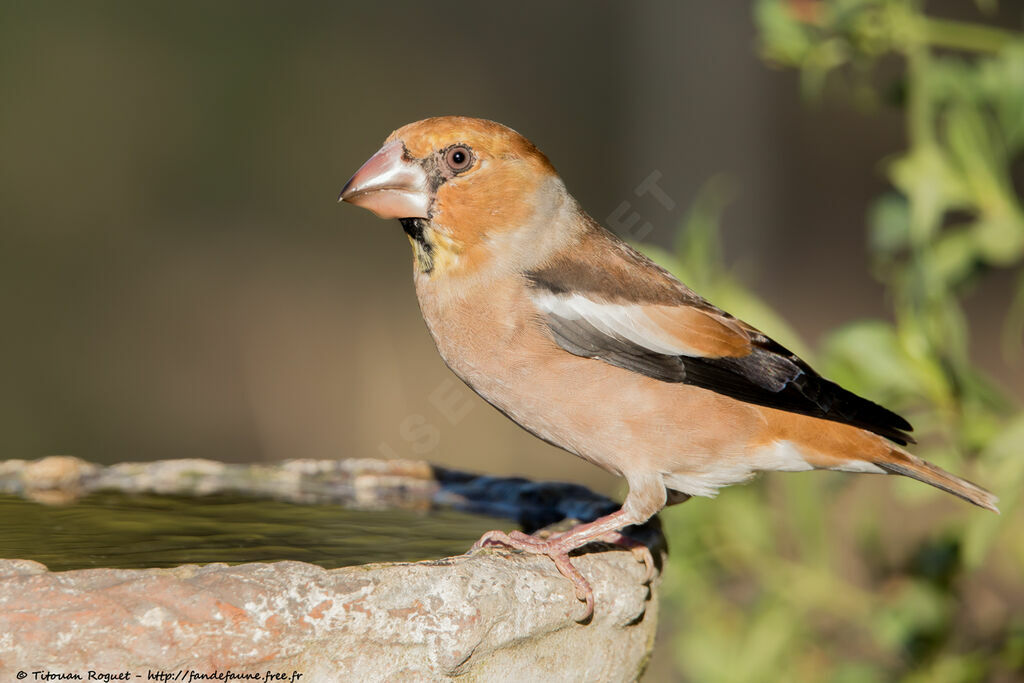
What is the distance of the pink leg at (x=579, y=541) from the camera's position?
2145mm

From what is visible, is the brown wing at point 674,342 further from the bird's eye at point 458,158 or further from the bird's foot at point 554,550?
the bird's foot at point 554,550

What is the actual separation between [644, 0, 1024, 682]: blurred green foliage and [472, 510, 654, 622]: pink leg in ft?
2.81

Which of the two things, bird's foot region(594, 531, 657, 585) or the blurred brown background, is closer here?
bird's foot region(594, 531, 657, 585)

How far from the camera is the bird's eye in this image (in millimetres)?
2852

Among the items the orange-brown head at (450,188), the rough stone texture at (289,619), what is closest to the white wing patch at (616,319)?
the orange-brown head at (450,188)

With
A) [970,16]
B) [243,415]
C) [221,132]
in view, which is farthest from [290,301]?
[970,16]

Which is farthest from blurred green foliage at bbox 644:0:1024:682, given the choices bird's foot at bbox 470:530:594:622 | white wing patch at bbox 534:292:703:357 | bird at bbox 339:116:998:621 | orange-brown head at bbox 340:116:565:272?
bird's foot at bbox 470:530:594:622

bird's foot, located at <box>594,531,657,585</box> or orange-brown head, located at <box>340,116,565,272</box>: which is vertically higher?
orange-brown head, located at <box>340,116,565,272</box>

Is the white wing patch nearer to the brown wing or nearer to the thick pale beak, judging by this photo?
the brown wing

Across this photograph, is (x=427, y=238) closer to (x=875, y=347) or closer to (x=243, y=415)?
(x=875, y=347)

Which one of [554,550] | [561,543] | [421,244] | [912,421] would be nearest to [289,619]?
[554,550]

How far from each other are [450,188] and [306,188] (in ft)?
17.1

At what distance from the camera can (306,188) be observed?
7.84 m

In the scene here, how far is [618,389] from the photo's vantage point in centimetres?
265
